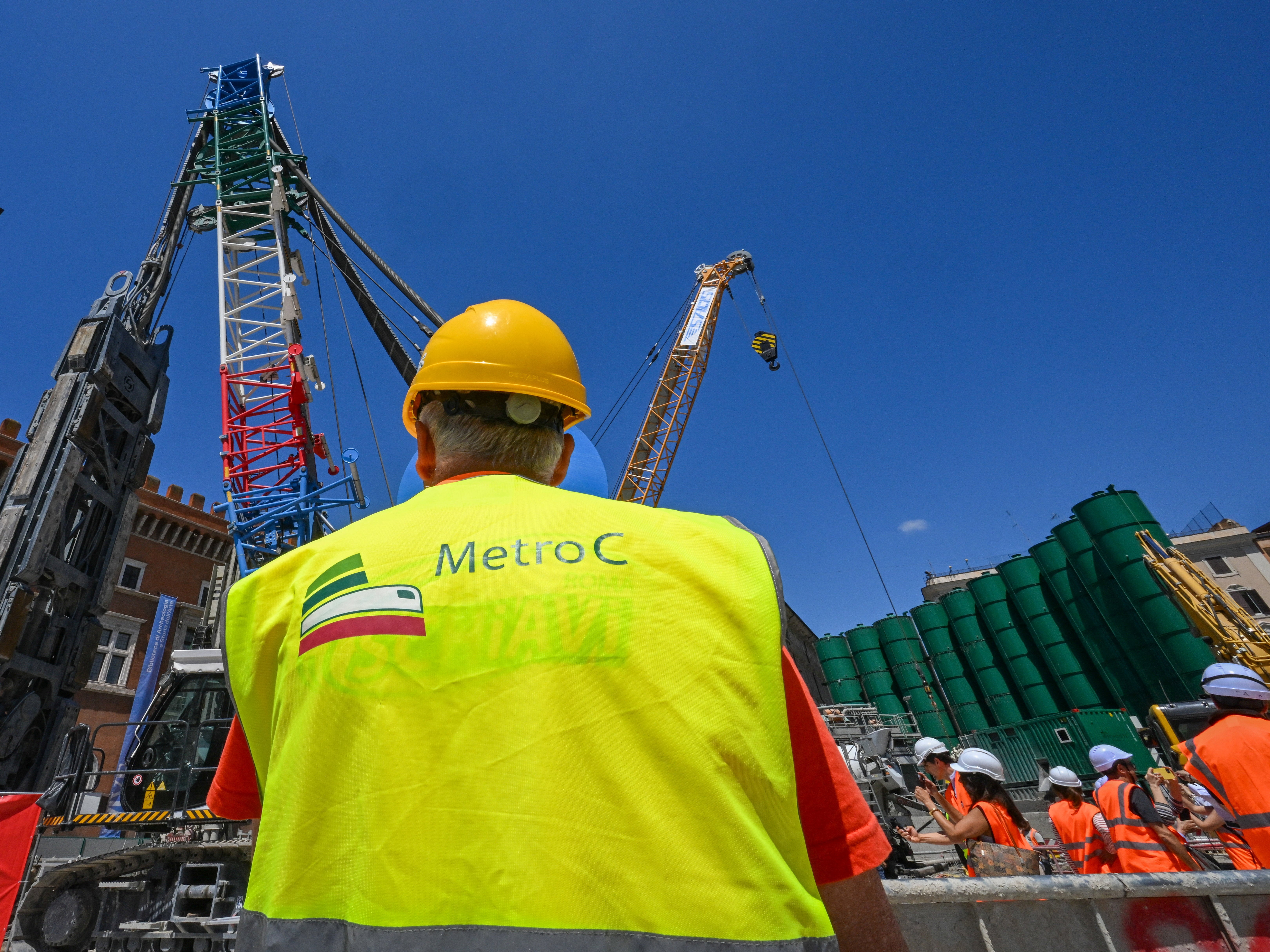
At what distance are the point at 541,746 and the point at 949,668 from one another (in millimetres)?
25917

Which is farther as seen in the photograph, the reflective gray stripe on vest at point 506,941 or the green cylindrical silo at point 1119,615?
the green cylindrical silo at point 1119,615

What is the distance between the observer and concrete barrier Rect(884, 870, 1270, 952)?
2357 millimetres

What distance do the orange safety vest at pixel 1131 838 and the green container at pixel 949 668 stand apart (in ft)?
61.1

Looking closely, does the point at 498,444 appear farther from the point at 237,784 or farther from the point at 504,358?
the point at 237,784

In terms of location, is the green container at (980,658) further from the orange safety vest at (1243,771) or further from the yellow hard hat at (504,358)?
the yellow hard hat at (504,358)

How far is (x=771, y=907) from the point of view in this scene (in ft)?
2.63

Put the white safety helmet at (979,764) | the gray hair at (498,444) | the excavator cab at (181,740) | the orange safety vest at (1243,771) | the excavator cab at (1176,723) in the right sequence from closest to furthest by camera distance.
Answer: the gray hair at (498,444) < the orange safety vest at (1243,771) < the white safety helmet at (979,764) < the excavator cab at (181,740) < the excavator cab at (1176,723)

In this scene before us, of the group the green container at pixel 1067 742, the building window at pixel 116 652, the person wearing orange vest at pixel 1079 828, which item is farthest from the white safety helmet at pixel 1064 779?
the building window at pixel 116 652

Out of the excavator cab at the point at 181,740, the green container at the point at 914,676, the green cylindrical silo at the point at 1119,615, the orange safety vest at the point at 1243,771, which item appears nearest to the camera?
the orange safety vest at the point at 1243,771

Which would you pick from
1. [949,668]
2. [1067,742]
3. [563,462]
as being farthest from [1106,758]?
[949,668]

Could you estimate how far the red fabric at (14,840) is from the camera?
543cm

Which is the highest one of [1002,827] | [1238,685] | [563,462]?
[563,462]

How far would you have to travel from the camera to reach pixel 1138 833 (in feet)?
14.7

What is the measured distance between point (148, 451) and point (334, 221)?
897 cm
